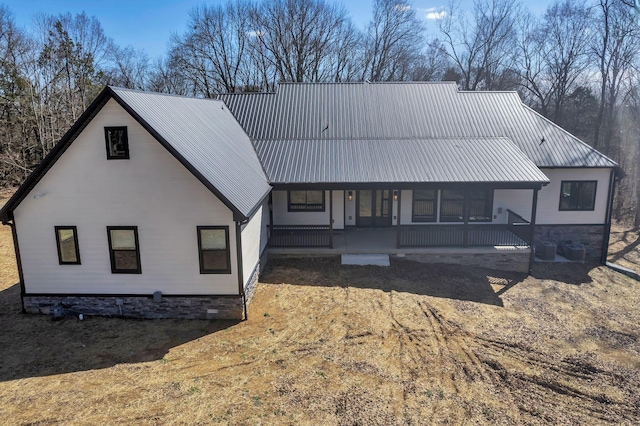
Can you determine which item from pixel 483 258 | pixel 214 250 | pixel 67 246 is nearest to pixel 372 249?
pixel 483 258

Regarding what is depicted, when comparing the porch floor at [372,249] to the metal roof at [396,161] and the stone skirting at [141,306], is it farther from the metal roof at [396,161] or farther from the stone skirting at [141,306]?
the stone skirting at [141,306]

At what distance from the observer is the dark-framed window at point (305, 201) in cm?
1698

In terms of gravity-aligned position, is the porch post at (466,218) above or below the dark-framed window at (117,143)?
below

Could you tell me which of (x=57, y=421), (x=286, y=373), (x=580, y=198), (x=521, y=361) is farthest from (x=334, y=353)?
(x=580, y=198)

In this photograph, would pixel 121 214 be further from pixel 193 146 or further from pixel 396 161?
pixel 396 161

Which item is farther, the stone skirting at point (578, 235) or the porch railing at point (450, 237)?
the stone skirting at point (578, 235)

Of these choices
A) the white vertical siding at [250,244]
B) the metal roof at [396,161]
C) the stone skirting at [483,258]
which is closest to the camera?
the white vertical siding at [250,244]

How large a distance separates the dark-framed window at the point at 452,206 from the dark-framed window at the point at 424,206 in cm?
33

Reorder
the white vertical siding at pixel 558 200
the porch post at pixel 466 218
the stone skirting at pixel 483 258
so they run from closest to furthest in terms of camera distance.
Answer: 1. the porch post at pixel 466 218
2. the stone skirting at pixel 483 258
3. the white vertical siding at pixel 558 200

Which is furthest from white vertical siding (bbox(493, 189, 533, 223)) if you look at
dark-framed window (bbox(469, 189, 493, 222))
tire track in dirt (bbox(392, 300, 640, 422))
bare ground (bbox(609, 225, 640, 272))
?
tire track in dirt (bbox(392, 300, 640, 422))

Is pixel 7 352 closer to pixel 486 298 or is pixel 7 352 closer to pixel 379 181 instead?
pixel 379 181

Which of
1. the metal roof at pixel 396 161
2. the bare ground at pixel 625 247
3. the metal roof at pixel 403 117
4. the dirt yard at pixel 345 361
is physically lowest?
the bare ground at pixel 625 247

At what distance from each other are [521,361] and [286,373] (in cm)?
557

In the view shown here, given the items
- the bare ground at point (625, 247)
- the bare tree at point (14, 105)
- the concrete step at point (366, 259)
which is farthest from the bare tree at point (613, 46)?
the bare tree at point (14, 105)
